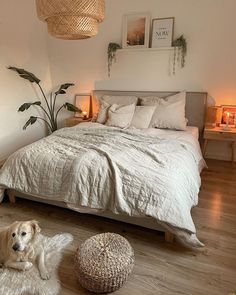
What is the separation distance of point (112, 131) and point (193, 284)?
1.85 m

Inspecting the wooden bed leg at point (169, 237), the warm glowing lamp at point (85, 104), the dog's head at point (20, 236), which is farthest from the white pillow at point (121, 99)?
the dog's head at point (20, 236)

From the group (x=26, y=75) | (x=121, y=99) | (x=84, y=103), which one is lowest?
(x=84, y=103)

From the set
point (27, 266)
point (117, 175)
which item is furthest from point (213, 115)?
point (27, 266)

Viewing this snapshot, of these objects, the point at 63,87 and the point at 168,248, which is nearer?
the point at 168,248

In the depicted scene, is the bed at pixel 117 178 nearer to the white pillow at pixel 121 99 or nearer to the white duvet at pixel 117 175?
the white duvet at pixel 117 175

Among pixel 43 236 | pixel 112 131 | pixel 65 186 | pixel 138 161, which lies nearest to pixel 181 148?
pixel 138 161

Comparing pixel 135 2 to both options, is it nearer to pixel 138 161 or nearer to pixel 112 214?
pixel 138 161

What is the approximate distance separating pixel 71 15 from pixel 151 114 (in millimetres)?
1739

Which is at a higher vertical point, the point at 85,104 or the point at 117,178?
the point at 85,104

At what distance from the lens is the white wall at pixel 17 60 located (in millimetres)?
3488

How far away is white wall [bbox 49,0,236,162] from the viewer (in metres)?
3.27

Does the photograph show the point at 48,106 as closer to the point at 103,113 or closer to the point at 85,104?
the point at 85,104

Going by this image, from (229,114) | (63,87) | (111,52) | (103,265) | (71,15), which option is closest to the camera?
(103,265)

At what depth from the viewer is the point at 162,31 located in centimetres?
347
